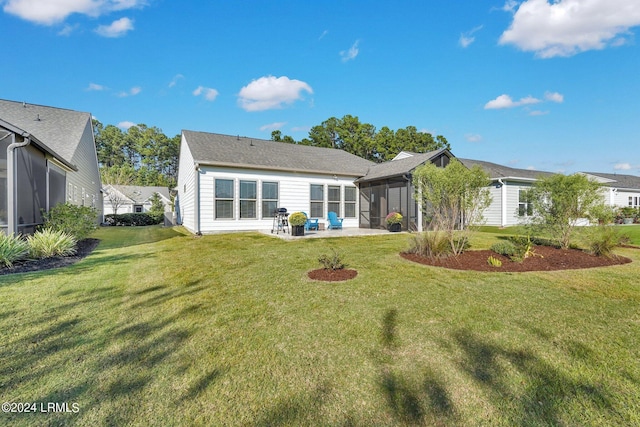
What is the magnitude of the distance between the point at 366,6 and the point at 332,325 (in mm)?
13388

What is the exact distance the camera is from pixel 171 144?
5428cm

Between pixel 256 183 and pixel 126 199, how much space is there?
27834 mm

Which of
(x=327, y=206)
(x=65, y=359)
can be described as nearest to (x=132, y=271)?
(x=65, y=359)

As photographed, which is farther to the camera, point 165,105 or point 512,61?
point 165,105

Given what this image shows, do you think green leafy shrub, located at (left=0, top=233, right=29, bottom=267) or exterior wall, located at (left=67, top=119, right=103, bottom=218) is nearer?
green leafy shrub, located at (left=0, top=233, right=29, bottom=267)

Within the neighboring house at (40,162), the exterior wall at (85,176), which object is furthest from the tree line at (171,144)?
the neighboring house at (40,162)

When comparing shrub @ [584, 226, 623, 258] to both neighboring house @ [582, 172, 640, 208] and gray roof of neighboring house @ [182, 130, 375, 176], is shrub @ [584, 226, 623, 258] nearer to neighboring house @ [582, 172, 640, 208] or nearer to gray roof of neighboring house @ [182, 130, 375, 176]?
gray roof of neighboring house @ [182, 130, 375, 176]

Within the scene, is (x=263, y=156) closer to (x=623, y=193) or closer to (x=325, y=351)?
(x=325, y=351)

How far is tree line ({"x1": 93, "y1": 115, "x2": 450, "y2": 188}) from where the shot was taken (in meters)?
36.2

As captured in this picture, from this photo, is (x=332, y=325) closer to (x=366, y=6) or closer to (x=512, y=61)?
(x=366, y=6)

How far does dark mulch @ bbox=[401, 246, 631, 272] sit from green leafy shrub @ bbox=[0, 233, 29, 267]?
329 inches

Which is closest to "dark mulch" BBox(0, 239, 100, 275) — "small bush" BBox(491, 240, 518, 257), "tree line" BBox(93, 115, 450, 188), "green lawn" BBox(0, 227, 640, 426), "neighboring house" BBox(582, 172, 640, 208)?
"green lawn" BBox(0, 227, 640, 426)

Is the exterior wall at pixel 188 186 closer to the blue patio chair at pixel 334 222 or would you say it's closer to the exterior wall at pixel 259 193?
the exterior wall at pixel 259 193

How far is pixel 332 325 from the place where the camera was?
123 inches
